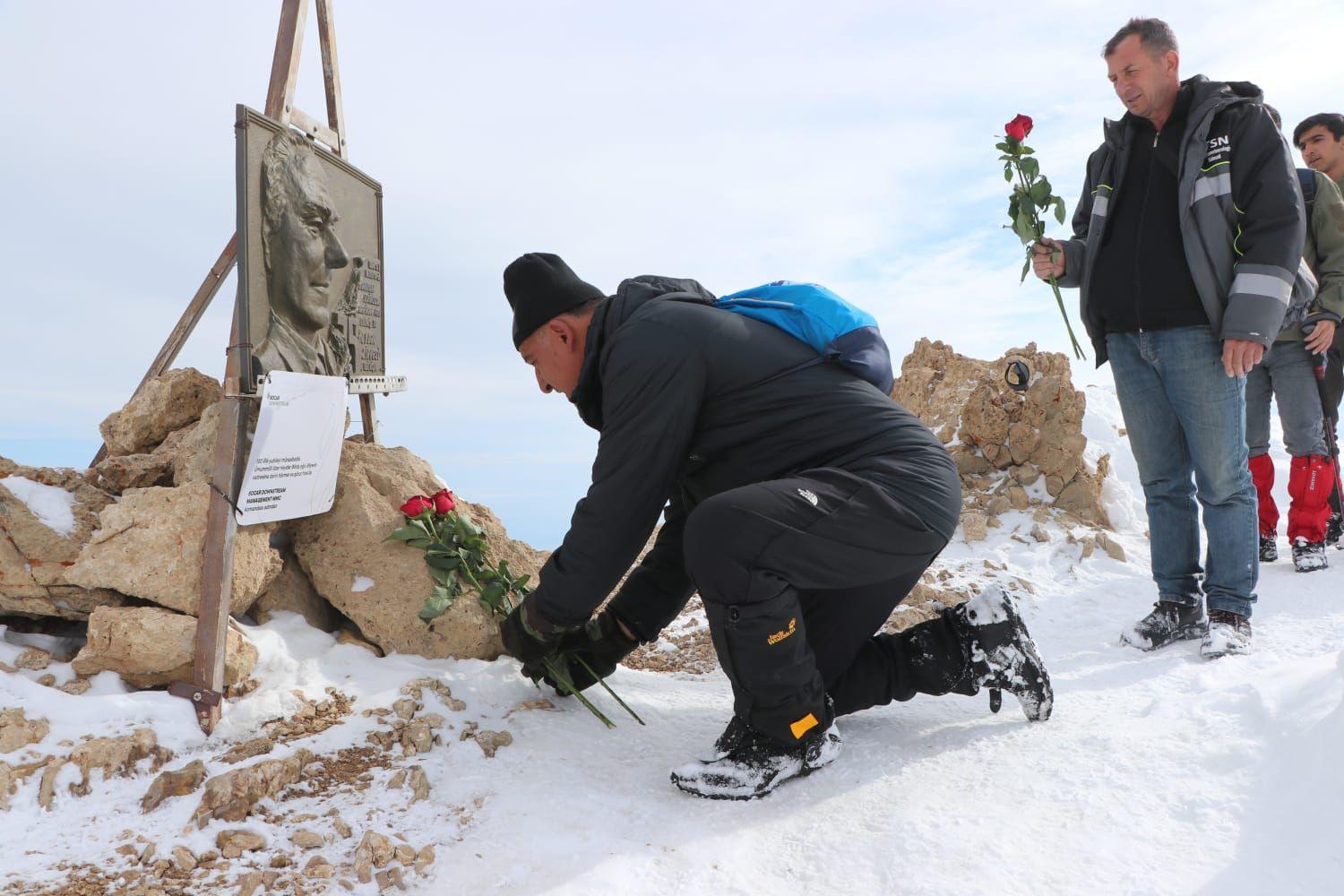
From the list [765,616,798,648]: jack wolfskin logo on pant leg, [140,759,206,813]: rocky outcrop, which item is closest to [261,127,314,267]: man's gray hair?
[140,759,206,813]: rocky outcrop

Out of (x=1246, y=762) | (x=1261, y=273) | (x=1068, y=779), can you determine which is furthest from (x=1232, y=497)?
(x=1068, y=779)

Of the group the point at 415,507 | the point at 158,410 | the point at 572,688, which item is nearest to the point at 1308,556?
the point at 572,688

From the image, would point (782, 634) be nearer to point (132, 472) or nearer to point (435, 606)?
point (435, 606)

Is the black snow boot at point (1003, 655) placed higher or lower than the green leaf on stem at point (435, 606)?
lower

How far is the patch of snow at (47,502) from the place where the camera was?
3234 millimetres

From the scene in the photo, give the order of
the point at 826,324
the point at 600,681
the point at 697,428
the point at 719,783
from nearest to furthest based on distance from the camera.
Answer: the point at 719,783, the point at 697,428, the point at 826,324, the point at 600,681

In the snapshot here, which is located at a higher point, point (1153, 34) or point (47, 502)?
point (1153, 34)

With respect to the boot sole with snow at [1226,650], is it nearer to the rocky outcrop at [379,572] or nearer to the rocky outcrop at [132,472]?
the rocky outcrop at [379,572]

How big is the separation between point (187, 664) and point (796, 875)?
83.2 inches

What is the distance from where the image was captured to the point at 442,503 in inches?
141

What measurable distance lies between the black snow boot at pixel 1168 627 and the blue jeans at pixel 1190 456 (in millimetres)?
56

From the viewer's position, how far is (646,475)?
2.57m

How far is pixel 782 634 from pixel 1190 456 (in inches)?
99.4

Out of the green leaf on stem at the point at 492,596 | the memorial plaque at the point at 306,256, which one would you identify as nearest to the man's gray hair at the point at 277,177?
the memorial plaque at the point at 306,256
